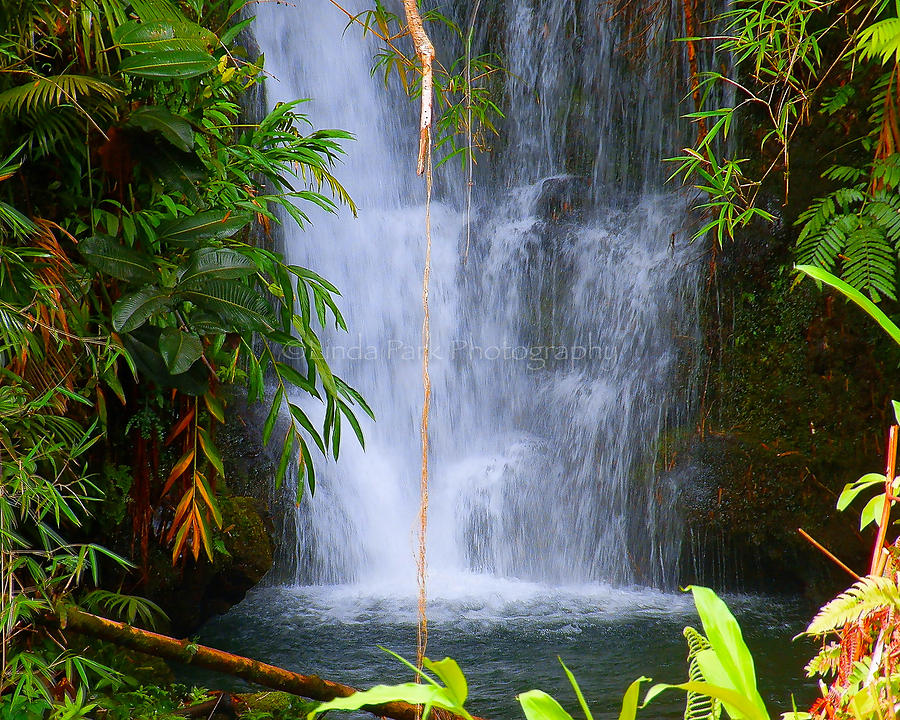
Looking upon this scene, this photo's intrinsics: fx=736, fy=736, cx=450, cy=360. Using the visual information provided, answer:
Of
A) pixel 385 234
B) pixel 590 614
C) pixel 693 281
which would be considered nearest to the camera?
pixel 590 614

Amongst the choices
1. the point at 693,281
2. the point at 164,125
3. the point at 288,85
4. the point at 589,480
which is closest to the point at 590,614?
the point at 589,480

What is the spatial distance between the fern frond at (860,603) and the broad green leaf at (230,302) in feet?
5.44

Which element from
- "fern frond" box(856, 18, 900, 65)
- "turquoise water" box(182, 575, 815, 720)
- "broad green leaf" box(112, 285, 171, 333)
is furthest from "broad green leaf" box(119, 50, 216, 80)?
"turquoise water" box(182, 575, 815, 720)

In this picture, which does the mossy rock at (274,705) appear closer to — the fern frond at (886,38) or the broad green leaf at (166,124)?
the broad green leaf at (166,124)

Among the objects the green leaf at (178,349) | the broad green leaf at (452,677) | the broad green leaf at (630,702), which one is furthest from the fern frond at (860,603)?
the green leaf at (178,349)

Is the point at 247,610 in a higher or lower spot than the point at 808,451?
lower

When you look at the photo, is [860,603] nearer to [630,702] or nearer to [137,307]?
[630,702]

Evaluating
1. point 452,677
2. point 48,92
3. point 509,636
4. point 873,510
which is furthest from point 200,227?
point 509,636

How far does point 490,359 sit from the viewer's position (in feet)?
23.0

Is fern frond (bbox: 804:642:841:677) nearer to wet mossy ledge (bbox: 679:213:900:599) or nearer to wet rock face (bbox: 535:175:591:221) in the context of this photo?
wet mossy ledge (bbox: 679:213:900:599)

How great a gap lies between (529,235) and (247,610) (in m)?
4.35

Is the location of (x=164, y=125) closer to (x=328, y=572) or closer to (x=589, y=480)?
(x=328, y=572)

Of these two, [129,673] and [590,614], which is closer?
[129,673]

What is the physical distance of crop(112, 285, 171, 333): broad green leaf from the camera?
1977mm
